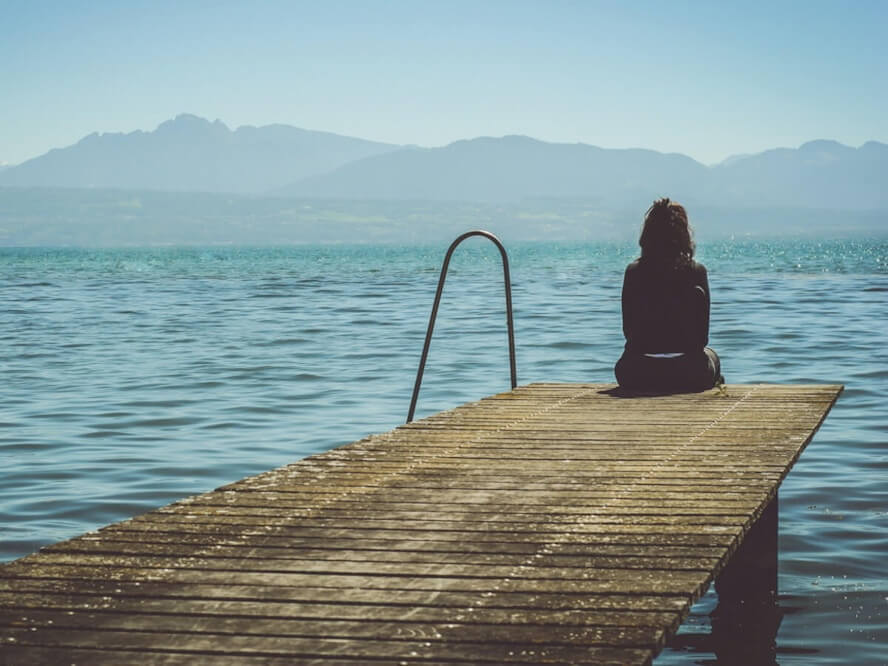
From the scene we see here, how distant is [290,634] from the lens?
148 inches

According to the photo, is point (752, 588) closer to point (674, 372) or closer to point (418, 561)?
point (674, 372)

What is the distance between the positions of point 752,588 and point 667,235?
8.50 feet

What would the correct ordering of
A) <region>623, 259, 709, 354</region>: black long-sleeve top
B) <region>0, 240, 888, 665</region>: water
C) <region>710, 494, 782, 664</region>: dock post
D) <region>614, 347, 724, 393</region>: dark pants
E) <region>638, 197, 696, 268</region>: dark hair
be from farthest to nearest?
<region>614, 347, 724, 393</region>: dark pants → <region>623, 259, 709, 354</region>: black long-sleeve top → <region>638, 197, 696, 268</region>: dark hair → <region>0, 240, 888, 665</region>: water → <region>710, 494, 782, 664</region>: dock post

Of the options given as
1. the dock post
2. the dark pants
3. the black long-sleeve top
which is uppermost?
the black long-sleeve top

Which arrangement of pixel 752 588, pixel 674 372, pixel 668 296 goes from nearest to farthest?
1. pixel 752 588
2. pixel 668 296
3. pixel 674 372

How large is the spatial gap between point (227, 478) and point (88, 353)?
11.4m

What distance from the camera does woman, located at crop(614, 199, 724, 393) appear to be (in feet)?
28.6

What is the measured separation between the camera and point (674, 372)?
366 inches

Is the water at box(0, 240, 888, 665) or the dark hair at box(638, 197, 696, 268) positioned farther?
the dark hair at box(638, 197, 696, 268)

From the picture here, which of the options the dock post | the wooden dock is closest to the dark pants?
the dock post

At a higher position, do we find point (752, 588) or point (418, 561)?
point (418, 561)

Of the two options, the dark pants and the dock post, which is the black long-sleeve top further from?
the dock post

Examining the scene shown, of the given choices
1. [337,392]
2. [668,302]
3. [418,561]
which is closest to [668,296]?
[668,302]

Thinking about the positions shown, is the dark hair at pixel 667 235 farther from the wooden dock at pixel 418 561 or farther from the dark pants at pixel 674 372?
the wooden dock at pixel 418 561
